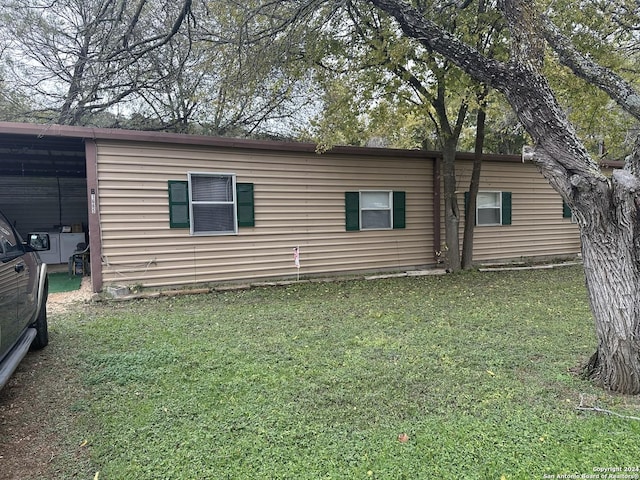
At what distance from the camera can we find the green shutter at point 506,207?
9922 mm

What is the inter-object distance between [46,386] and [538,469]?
11.1 feet

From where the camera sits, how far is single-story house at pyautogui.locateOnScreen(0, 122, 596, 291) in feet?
21.3

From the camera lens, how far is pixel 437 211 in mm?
9250

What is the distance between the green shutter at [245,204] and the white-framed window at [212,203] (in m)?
0.09

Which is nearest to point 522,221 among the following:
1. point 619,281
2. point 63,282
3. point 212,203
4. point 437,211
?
point 437,211

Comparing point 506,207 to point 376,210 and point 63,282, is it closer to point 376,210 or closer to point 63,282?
point 376,210

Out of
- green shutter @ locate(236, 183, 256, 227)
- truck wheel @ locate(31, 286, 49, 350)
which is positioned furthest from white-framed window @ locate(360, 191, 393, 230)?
truck wheel @ locate(31, 286, 49, 350)

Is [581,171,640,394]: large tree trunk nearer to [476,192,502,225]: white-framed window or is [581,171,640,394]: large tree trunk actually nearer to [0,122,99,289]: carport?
[476,192,502,225]: white-framed window

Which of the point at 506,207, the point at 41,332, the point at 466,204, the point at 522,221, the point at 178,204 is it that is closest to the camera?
the point at 41,332

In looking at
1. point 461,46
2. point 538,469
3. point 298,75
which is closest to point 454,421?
point 538,469

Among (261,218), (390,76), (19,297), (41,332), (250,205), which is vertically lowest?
(41,332)

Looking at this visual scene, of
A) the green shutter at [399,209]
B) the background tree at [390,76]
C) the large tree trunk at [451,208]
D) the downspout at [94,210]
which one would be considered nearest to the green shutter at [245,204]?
the background tree at [390,76]

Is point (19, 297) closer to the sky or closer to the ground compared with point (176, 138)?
closer to the ground

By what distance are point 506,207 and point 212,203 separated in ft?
22.9
